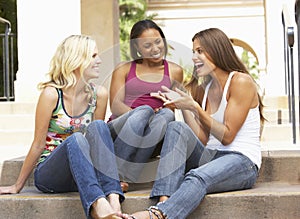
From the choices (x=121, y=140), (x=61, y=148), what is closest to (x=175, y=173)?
(x=121, y=140)

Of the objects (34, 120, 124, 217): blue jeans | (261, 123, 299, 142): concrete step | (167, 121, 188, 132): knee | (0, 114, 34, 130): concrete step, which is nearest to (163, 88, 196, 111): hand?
(167, 121, 188, 132): knee

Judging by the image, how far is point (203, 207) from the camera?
361 centimetres

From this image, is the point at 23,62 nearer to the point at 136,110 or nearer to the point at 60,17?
the point at 60,17

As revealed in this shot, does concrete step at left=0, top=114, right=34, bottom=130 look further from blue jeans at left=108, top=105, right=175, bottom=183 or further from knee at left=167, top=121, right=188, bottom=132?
knee at left=167, top=121, right=188, bottom=132

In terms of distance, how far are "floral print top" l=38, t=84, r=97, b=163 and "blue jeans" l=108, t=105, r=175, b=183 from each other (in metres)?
0.17

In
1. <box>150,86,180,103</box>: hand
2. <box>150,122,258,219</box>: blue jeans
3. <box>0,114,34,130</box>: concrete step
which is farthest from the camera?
<box>0,114,34,130</box>: concrete step

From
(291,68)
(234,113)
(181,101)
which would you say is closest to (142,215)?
(181,101)

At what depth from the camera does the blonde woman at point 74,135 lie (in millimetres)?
3479

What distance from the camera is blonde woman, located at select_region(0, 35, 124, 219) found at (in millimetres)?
3479

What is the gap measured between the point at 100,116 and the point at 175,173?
687mm

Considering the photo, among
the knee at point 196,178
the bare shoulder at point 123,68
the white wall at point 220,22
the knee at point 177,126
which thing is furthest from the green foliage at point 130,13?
the knee at point 196,178

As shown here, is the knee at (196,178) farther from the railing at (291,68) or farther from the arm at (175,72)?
the railing at (291,68)

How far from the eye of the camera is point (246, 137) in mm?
3777

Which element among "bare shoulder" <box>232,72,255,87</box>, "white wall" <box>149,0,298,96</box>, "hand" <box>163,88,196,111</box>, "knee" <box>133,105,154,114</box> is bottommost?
"knee" <box>133,105,154,114</box>
